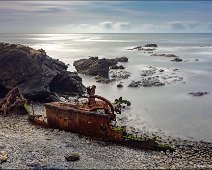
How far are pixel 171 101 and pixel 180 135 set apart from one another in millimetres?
12093

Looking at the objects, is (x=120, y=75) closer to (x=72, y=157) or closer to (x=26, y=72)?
(x=26, y=72)

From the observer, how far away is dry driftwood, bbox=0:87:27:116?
A: 2670 cm

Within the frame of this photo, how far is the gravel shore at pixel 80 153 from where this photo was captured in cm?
1741

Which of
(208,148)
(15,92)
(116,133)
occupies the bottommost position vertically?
(208,148)

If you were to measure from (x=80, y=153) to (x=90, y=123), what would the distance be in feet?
10.2

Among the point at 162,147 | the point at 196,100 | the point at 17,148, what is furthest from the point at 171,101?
the point at 17,148

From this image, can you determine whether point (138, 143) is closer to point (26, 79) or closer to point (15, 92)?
point (15, 92)

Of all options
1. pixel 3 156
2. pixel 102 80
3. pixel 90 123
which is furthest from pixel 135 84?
pixel 3 156

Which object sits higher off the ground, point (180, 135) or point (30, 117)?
point (30, 117)

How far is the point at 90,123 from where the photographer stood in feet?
71.3

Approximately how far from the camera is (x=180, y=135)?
25250 mm

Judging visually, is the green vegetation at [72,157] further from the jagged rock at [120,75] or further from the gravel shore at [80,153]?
the jagged rock at [120,75]

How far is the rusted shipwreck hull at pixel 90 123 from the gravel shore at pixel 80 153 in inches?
19.0

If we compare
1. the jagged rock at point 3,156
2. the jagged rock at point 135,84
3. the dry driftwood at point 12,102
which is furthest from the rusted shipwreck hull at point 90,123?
the jagged rock at point 135,84
